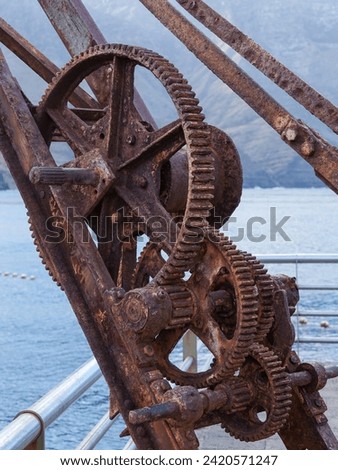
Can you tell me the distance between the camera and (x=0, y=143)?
9.88 ft

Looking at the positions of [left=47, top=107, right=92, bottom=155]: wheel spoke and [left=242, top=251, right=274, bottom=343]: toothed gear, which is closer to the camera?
[left=242, top=251, right=274, bottom=343]: toothed gear

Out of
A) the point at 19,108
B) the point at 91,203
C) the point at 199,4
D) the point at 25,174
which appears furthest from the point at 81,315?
the point at 199,4

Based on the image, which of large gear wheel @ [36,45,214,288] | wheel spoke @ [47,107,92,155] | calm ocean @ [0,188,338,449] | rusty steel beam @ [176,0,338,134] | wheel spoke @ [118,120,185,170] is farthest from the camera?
calm ocean @ [0,188,338,449]

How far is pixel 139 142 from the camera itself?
2717mm

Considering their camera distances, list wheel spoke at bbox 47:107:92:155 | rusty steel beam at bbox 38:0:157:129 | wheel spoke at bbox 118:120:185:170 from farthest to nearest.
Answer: rusty steel beam at bbox 38:0:157:129
wheel spoke at bbox 47:107:92:155
wheel spoke at bbox 118:120:185:170

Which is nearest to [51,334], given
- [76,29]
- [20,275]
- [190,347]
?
[20,275]

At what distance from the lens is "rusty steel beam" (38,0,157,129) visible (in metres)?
3.16

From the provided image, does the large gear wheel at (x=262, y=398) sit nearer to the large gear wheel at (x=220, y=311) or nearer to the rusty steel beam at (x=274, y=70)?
the large gear wheel at (x=220, y=311)

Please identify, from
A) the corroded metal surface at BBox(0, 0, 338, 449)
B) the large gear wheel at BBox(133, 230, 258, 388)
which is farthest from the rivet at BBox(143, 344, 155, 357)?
the large gear wheel at BBox(133, 230, 258, 388)

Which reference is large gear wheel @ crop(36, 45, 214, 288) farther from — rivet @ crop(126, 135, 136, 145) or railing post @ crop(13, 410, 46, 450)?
railing post @ crop(13, 410, 46, 450)

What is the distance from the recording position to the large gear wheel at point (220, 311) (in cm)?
253

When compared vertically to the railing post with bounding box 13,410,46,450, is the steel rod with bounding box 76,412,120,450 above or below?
below

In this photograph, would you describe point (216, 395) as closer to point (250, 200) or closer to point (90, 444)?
point (90, 444)

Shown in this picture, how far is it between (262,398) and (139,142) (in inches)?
36.0
